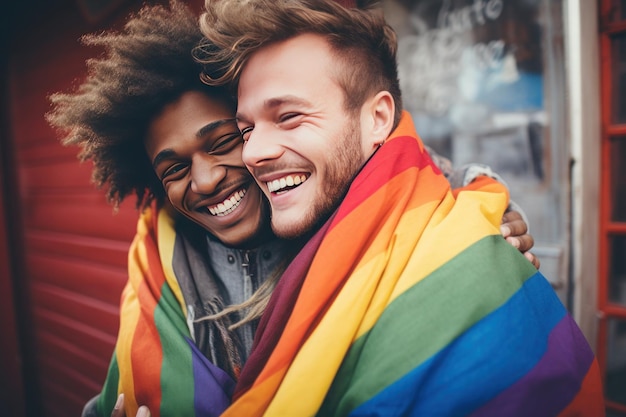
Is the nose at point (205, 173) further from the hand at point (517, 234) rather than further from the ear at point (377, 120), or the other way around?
the hand at point (517, 234)

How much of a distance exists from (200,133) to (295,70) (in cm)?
38

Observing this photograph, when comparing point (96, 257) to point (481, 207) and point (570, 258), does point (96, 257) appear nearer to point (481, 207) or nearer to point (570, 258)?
point (481, 207)

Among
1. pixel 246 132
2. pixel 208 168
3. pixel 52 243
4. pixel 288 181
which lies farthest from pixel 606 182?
pixel 52 243

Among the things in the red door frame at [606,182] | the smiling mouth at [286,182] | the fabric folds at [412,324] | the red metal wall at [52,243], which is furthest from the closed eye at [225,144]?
the red door frame at [606,182]

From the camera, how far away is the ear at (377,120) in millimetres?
1141

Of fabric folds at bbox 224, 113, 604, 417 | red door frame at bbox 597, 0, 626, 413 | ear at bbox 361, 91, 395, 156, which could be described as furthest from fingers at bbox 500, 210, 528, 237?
red door frame at bbox 597, 0, 626, 413

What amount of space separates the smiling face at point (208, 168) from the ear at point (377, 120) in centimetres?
42

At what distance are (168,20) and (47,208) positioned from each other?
2730 mm

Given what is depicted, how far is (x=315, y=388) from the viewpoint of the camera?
2.82ft

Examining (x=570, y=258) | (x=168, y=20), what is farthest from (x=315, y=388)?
(x=570, y=258)

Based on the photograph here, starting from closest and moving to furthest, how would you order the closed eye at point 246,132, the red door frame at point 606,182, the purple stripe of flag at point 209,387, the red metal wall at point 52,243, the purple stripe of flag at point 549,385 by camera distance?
the purple stripe of flag at point 549,385 < the purple stripe of flag at point 209,387 < the closed eye at point 246,132 < the red door frame at point 606,182 < the red metal wall at point 52,243

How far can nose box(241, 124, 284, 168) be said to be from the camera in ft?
3.58

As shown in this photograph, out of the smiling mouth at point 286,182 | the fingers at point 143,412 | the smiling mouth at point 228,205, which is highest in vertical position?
the smiling mouth at point 286,182

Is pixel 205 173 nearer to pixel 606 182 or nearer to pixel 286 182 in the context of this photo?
pixel 286 182
